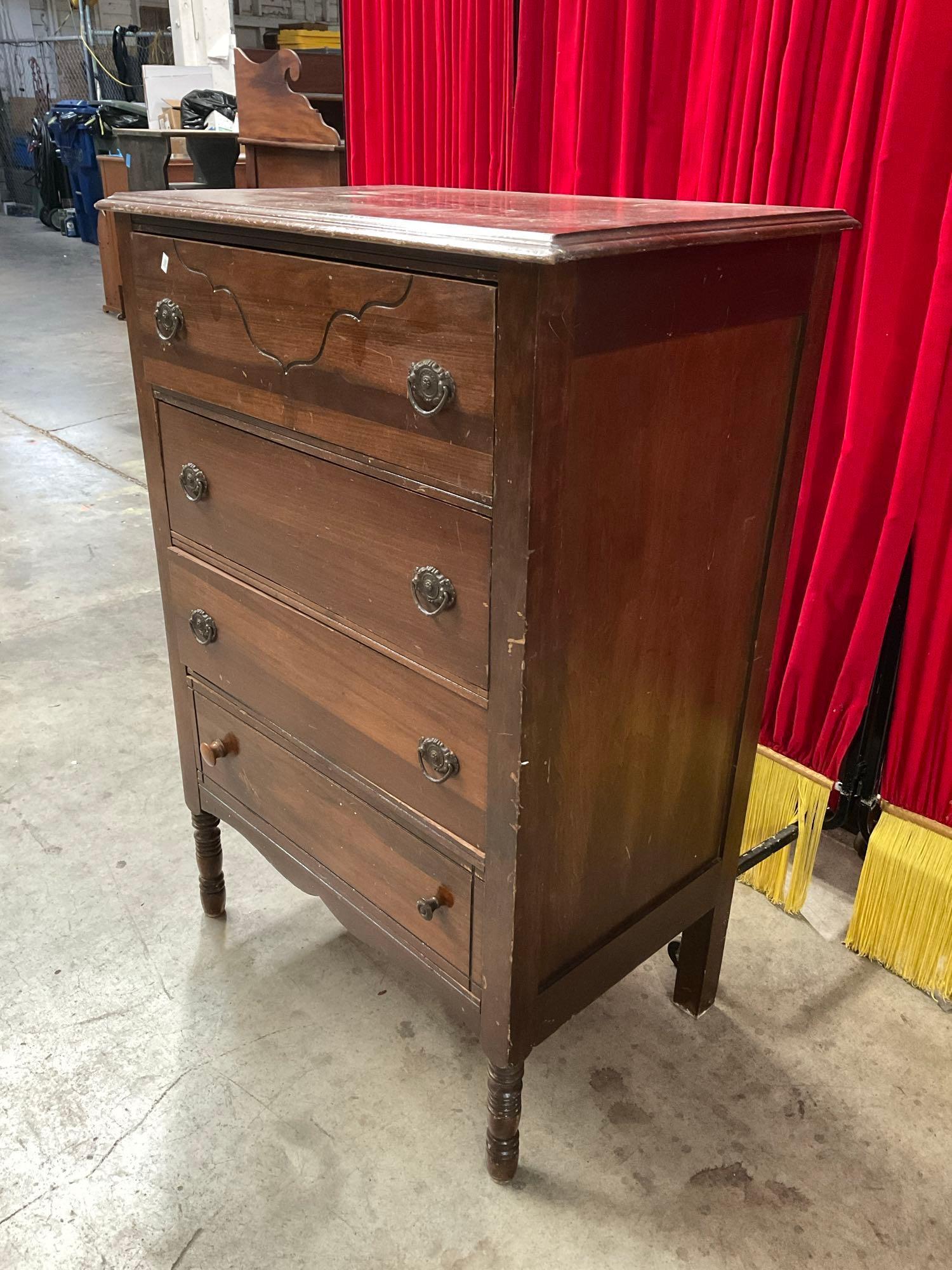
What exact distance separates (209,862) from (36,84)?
15604 mm

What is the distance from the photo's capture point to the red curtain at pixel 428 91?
210 centimetres

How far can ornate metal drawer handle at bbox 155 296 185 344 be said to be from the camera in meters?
1.42

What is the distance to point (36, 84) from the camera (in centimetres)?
1405

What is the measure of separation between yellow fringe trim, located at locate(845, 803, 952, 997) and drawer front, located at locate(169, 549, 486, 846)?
0.97m

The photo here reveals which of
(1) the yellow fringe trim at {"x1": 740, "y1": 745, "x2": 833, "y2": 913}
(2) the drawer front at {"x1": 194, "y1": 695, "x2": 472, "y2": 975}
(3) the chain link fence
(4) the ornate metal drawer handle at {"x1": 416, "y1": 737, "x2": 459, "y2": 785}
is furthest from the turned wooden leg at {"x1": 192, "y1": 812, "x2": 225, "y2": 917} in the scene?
(3) the chain link fence

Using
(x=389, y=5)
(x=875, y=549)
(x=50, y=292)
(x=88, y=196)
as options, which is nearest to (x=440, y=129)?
(x=389, y=5)

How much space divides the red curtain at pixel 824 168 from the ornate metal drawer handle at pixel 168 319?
0.93m

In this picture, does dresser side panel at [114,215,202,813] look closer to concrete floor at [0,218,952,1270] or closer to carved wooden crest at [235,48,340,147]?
concrete floor at [0,218,952,1270]

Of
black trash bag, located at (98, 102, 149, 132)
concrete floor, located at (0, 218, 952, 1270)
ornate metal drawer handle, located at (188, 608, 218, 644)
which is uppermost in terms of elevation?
black trash bag, located at (98, 102, 149, 132)

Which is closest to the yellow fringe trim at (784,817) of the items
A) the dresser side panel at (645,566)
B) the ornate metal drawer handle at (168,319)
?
the dresser side panel at (645,566)

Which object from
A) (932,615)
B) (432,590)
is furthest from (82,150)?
(432,590)

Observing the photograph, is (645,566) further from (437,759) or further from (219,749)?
(219,749)

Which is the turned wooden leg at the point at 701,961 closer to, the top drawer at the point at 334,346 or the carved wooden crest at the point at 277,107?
the top drawer at the point at 334,346

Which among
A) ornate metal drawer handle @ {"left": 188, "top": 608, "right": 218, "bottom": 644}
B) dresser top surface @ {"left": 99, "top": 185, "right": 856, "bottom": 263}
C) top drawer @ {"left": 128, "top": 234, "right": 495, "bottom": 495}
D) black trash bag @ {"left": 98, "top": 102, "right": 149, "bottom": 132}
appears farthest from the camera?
black trash bag @ {"left": 98, "top": 102, "right": 149, "bottom": 132}
